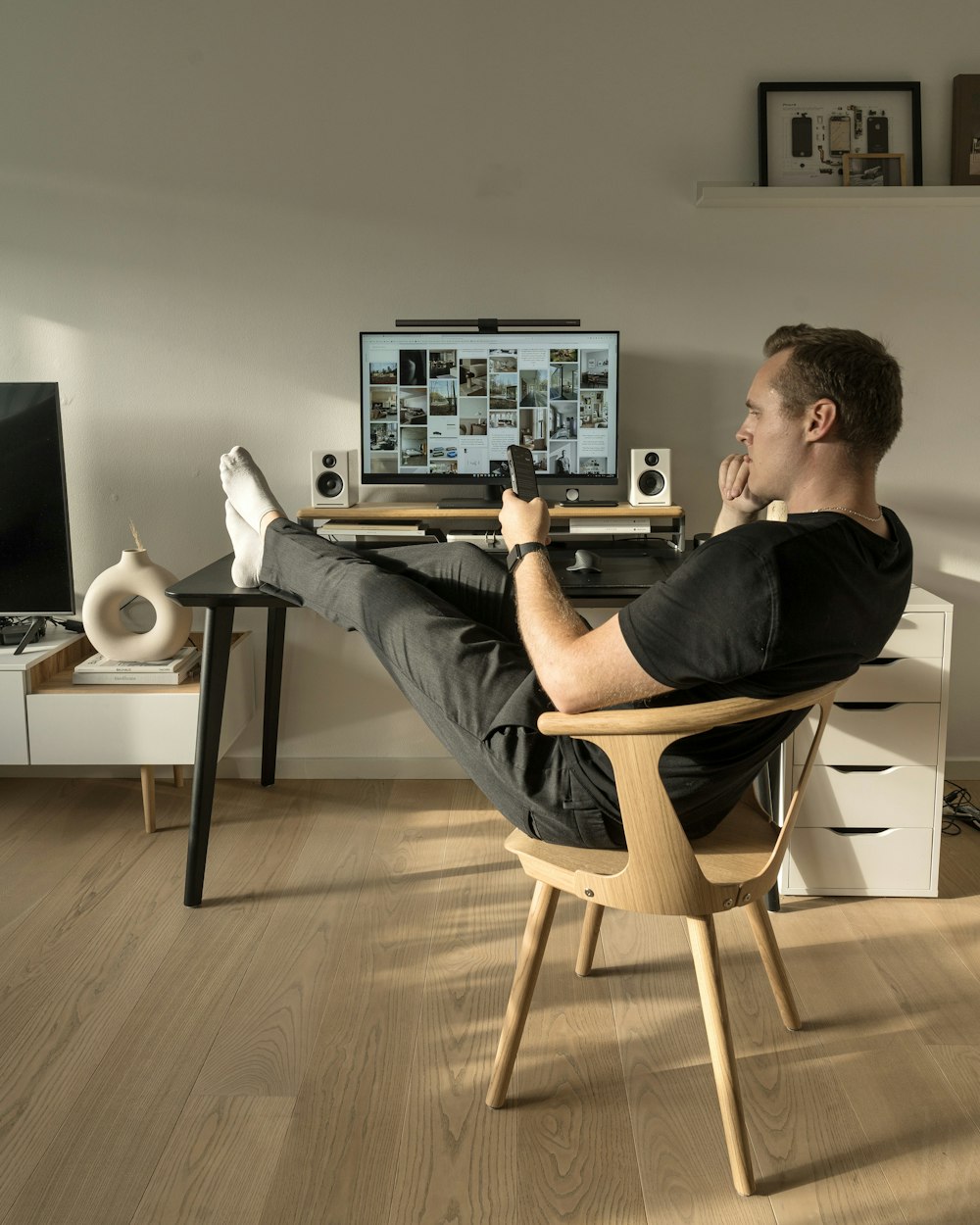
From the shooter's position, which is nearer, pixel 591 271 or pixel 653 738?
pixel 653 738

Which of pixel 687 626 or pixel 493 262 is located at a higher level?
pixel 493 262

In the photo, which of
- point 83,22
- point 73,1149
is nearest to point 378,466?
point 83,22

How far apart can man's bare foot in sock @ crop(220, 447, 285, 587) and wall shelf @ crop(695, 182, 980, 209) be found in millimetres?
1408

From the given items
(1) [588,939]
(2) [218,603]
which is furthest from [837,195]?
(1) [588,939]

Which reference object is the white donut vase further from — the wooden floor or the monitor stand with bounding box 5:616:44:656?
the wooden floor

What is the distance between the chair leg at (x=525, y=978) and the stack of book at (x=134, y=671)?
4.85ft

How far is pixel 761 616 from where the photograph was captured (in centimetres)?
134

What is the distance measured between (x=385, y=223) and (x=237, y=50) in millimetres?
596

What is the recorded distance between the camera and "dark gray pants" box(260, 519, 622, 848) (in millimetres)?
1613

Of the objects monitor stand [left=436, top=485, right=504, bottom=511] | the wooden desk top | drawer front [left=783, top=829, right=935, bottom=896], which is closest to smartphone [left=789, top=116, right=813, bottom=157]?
the wooden desk top

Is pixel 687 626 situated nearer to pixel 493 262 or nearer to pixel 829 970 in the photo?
pixel 829 970

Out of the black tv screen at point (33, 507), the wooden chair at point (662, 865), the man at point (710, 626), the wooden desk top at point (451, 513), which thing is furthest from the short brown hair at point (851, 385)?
the black tv screen at point (33, 507)

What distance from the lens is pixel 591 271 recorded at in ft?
9.77

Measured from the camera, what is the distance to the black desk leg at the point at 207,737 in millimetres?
2354
